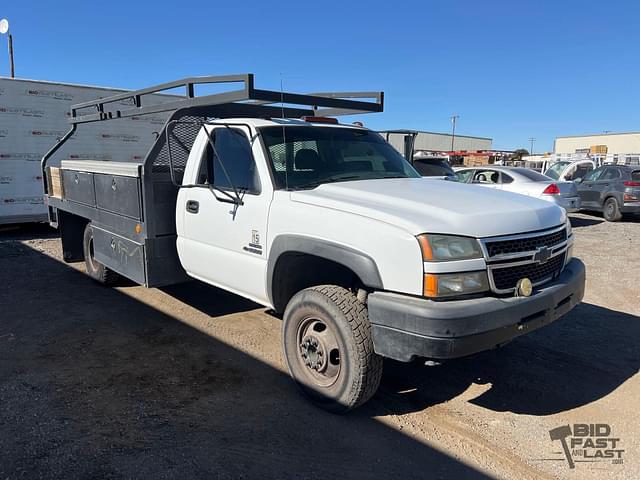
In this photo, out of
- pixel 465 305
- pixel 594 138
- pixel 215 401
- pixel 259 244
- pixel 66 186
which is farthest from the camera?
pixel 594 138

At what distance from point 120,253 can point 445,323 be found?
3825mm

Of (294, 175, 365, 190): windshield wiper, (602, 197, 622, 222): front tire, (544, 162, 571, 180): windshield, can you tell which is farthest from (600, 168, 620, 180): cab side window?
(294, 175, 365, 190): windshield wiper

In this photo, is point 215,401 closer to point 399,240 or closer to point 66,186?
point 399,240

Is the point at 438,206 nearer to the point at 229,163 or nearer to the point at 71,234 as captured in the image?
the point at 229,163

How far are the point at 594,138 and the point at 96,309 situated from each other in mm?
76580

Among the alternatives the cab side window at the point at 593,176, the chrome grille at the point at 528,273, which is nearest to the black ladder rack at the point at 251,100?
the chrome grille at the point at 528,273

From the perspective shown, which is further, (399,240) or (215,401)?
(215,401)

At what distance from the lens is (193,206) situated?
457cm

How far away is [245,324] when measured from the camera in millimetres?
5293

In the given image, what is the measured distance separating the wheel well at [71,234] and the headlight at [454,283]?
5886 mm

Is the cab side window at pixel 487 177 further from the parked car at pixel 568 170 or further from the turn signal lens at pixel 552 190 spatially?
the parked car at pixel 568 170

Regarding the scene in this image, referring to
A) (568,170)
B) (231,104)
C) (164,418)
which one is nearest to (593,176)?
(568,170)

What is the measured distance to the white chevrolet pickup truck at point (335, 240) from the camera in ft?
9.64

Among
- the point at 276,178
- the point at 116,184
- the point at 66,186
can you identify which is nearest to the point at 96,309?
the point at 116,184
